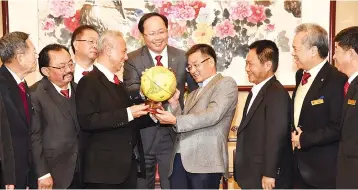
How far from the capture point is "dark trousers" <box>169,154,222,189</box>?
381 centimetres

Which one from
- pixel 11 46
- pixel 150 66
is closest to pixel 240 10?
pixel 150 66

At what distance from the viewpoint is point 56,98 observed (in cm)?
390

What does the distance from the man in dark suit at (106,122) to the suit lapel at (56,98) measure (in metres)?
0.33

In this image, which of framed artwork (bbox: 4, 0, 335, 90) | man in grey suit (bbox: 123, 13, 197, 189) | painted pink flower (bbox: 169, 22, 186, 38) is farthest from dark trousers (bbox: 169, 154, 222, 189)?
painted pink flower (bbox: 169, 22, 186, 38)

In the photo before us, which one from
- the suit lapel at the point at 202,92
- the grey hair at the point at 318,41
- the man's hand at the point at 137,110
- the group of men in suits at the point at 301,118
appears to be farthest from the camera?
the suit lapel at the point at 202,92

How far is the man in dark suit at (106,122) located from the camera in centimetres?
353

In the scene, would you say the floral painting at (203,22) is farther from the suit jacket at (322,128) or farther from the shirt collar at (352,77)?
the shirt collar at (352,77)

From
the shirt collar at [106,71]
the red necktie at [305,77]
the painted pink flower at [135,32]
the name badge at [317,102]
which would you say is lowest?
the name badge at [317,102]

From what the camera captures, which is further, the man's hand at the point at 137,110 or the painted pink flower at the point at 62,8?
the painted pink flower at the point at 62,8

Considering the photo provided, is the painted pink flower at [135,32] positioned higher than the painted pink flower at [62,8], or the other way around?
the painted pink flower at [62,8]

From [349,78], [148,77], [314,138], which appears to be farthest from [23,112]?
[349,78]

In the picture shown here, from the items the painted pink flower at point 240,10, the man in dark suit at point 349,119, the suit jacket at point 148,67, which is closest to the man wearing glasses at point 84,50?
the suit jacket at point 148,67

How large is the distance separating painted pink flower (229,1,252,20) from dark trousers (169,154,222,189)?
2.00 metres

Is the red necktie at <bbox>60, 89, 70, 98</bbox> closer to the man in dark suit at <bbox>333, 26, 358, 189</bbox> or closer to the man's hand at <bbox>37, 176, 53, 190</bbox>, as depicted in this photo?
the man's hand at <bbox>37, 176, 53, 190</bbox>
